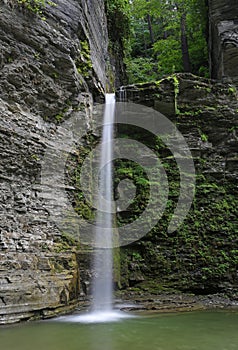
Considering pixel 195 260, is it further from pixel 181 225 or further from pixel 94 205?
pixel 94 205

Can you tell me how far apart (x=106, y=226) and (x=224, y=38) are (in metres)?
7.12

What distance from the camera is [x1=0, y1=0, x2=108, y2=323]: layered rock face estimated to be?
5.76 m

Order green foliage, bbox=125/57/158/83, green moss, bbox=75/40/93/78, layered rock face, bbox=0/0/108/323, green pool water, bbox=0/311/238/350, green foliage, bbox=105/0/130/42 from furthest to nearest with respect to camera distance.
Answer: green foliage, bbox=125/57/158/83, green foliage, bbox=105/0/130/42, green moss, bbox=75/40/93/78, layered rock face, bbox=0/0/108/323, green pool water, bbox=0/311/238/350

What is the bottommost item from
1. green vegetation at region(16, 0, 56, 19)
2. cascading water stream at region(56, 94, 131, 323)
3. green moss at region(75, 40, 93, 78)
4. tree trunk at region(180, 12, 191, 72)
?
cascading water stream at region(56, 94, 131, 323)

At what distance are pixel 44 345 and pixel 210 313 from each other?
3.42 metres

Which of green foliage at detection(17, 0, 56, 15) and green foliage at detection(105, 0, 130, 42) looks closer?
green foliage at detection(17, 0, 56, 15)

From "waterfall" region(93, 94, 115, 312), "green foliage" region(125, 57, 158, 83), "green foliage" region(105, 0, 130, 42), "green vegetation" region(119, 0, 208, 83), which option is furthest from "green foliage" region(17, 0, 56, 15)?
"green foliage" region(125, 57, 158, 83)

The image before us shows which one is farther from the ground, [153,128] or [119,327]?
[153,128]

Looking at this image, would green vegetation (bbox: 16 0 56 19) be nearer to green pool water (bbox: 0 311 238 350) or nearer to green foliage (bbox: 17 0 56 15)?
green foliage (bbox: 17 0 56 15)

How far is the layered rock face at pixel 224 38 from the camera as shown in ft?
34.7

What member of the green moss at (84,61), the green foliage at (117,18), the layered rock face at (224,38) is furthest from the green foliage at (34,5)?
the green foliage at (117,18)

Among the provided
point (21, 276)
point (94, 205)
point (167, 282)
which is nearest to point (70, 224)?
point (94, 205)

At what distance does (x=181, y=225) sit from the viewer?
8.25 metres

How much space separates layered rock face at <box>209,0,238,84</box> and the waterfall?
3.89 meters
